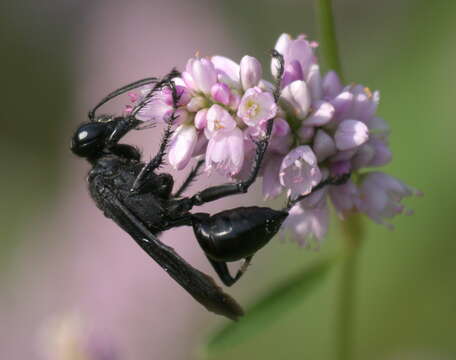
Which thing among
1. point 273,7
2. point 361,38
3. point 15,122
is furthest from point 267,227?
point 15,122

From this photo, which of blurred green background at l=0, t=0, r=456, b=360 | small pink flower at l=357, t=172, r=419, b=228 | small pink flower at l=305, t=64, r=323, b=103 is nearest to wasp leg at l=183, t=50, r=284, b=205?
small pink flower at l=305, t=64, r=323, b=103

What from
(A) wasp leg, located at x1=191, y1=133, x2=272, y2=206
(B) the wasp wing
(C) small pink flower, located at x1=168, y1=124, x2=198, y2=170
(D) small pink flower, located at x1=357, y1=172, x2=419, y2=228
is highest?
(C) small pink flower, located at x1=168, y1=124, x2=198, y2=170

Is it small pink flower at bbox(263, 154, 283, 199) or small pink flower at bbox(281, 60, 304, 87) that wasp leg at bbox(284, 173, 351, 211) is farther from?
small pink flower at bbox(281, 60, 304, 87)

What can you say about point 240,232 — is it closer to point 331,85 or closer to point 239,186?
point 239,186

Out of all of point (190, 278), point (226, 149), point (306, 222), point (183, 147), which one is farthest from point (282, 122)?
point (190, 278)

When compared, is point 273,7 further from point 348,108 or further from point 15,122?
point 348,108

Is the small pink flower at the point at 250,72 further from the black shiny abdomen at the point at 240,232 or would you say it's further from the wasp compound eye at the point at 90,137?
the wasp compound eye at the point at 90,137

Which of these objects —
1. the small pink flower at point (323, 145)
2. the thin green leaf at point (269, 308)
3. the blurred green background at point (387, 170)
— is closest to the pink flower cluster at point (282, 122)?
the small pink flower at point (323, 145)
